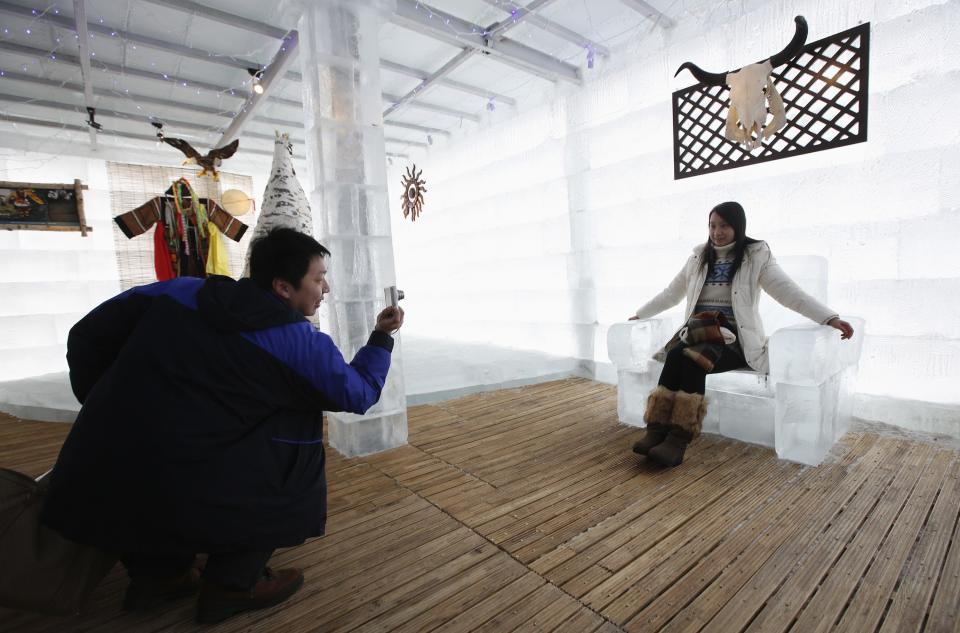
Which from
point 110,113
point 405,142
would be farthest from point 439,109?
point 110,113

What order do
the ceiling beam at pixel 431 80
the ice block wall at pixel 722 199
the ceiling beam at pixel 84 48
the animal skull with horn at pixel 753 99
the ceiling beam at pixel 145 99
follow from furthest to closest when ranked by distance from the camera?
1. the ceiling beam at pixel 145 99
2. the ceiling beam at pixel 431 80
3. the ceiling beam at pixel 84 48
4. the animal skull with horn at pixel 753 99
5. the ice block wall at pixel 722 199

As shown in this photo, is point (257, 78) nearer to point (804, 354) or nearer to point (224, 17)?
point (224, 17)

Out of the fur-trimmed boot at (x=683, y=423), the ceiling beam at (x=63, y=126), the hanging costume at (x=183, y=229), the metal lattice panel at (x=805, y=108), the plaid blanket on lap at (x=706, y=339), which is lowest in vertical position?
the fur-trimmed boot at (x=683, y=423)

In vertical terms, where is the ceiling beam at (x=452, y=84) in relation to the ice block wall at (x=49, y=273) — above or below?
above

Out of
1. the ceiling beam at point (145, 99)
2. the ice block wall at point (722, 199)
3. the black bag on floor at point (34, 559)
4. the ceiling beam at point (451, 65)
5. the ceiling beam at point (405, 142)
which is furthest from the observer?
the ceiling beam at point (405, 142)

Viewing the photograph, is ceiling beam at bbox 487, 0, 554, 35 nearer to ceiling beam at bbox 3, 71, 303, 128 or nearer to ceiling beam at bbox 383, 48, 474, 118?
ceiling beam at bbox 383, 48, 474, 118

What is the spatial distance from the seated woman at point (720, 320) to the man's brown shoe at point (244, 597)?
1373mm

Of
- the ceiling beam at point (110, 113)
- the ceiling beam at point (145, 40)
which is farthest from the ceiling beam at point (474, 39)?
the ceiling beam at point (110, 113)

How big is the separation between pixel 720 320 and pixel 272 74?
10.8ft

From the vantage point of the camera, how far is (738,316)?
6.67 ft

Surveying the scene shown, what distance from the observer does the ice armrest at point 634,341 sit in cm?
232

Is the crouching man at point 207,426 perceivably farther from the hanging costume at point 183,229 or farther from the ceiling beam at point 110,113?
the ceiling beam at point 110,113

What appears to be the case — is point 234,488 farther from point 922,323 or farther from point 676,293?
point 922,323

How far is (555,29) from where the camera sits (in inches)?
116
